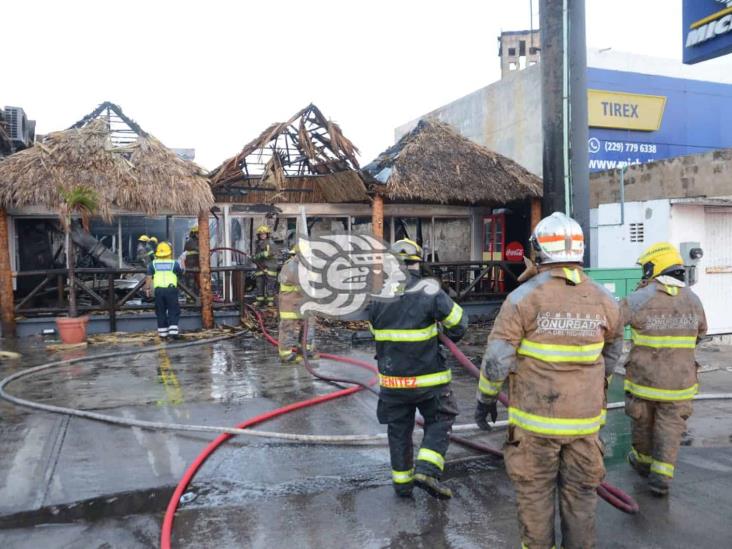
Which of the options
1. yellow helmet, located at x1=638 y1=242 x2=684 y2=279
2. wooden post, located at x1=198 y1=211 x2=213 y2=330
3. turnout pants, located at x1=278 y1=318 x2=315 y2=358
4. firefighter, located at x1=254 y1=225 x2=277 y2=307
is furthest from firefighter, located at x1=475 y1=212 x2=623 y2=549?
wooden post, located at x1=198 y1=211 x2=213 y2=330

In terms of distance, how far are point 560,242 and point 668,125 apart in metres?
17.3

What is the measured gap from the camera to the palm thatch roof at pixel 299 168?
36.5 feet

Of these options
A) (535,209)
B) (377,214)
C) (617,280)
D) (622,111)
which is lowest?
(617,280)

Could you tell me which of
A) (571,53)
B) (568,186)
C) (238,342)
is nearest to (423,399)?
(568,186)

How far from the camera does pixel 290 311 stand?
7.79 metres

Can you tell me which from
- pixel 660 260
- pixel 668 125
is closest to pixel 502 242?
pixel 668 125

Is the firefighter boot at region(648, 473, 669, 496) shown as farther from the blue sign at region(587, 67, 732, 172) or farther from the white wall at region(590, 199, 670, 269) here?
the blue sign at region(587, 67, 732, 172)

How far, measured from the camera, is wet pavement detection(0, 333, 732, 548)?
3268 millimetres

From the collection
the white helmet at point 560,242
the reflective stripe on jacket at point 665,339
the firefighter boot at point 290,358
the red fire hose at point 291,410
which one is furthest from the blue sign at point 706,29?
the firefighter boot at point 290,358

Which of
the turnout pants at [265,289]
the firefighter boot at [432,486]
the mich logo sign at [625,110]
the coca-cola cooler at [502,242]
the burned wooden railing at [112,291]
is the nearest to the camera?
the firefighter boot at [432,486]

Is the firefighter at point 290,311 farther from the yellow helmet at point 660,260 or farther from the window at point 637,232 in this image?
the window at point 637,232

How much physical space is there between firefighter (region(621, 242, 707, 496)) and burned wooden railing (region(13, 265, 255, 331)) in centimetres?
820

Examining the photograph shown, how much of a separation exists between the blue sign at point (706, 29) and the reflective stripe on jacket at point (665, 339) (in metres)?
3.59

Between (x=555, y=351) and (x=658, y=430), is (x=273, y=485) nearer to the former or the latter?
(x=555, y=351)
